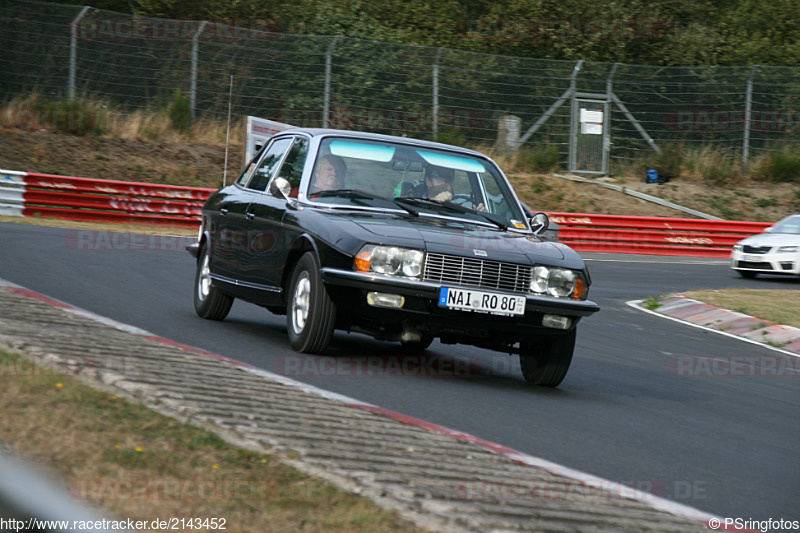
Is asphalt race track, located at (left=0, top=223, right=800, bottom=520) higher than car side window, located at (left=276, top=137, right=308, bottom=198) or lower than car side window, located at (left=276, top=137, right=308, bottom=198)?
lower

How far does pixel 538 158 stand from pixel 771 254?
11.1 m

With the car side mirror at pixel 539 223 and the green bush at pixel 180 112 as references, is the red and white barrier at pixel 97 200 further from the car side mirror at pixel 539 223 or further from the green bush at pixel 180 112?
the car side mirror at pixel 539 223

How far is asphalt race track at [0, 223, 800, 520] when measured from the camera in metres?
5.47

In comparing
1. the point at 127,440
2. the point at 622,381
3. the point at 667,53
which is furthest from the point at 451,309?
the point at 667,53

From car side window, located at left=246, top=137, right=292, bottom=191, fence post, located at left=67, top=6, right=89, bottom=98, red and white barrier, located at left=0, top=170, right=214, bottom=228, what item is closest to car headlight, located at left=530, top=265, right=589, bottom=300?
car side window, located at left=246, top=137, right=292, bottom=191

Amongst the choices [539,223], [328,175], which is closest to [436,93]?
[539,223]

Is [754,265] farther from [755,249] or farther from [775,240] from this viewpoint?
[775,240]

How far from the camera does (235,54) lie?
27891 mm

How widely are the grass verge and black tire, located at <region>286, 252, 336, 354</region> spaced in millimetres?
2476

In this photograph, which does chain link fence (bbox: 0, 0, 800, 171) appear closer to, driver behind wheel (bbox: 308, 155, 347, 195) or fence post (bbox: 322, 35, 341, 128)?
fence post (bbox: 322, 35, 341, 128)

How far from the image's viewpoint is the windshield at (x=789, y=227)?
→ 2196cm

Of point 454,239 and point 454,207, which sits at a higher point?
point 454,207

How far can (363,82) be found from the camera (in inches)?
1118

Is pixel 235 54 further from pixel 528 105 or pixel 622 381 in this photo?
pixel 622 381
